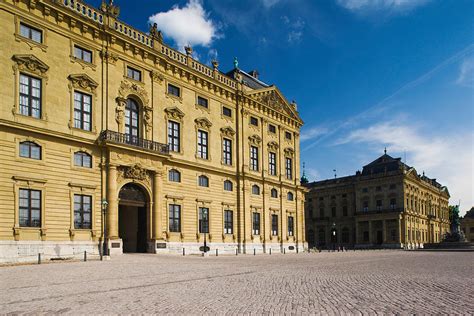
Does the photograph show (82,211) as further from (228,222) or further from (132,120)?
(228,222)

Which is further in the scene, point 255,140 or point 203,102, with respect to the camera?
point 255,140

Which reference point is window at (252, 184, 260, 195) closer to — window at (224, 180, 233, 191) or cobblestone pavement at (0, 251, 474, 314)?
window at (224, 180, 233, 191)

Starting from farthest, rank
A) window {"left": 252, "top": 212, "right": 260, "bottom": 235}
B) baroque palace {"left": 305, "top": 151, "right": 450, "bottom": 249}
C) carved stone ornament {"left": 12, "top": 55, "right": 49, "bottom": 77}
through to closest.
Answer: baroque palace {"left": 305, "top": 151, "right": 450, "bottom": 249} < window {"left": 252, "top": 212, "right": 260, "bottom": 235} < carved stone ornament {"left": 12, "top": 55, "right": 49, "bottom": 77}

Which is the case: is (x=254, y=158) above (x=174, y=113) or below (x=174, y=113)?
below

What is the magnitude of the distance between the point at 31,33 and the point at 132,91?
9755 mm

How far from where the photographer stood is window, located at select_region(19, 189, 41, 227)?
30.7m

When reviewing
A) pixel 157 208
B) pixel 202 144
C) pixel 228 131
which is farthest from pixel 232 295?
pixel 228 131

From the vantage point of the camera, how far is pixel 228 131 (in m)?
51.5

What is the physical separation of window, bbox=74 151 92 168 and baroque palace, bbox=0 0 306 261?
0.38 ft

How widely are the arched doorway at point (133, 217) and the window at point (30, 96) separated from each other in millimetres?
9708

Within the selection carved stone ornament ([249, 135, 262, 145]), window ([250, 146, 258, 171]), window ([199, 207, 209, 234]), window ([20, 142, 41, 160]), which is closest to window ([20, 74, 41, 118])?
window ([20, 142, 41, 160])

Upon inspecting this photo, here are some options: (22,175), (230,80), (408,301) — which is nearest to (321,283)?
(408,301)

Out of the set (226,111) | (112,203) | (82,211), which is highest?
(226,111)

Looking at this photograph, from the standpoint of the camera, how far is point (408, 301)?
1176 centimetres
